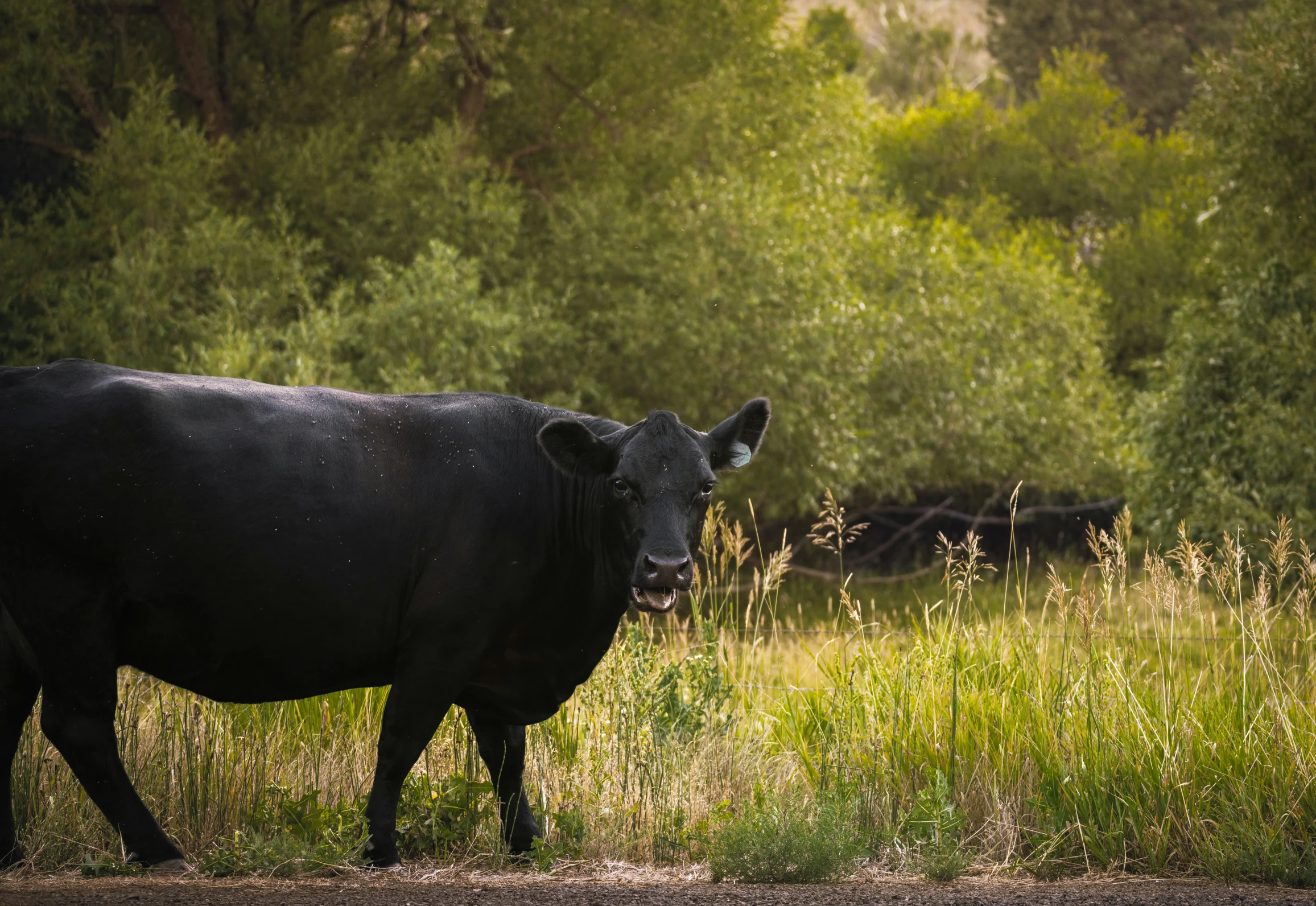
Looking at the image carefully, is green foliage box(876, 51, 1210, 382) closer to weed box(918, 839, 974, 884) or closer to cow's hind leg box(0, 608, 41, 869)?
weed box(918, 839, 974, 884)

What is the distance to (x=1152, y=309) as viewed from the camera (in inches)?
1176

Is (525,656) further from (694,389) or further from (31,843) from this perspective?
(694,389)

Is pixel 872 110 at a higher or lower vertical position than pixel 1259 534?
higher

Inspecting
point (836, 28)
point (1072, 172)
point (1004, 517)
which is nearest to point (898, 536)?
point (1004, 517)

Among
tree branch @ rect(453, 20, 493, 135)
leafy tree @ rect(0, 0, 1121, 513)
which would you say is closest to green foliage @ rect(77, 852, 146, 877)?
leafy tree @ rect(0, 0, 1121, 513)

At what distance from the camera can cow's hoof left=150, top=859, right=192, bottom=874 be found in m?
4.81

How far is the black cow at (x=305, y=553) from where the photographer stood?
475cm

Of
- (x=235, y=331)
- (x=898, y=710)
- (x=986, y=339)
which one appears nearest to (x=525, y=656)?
(x=898, y=710)

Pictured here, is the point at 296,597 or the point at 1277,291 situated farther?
the point at 1277,291

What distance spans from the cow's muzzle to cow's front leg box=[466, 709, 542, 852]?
1065 millimetres

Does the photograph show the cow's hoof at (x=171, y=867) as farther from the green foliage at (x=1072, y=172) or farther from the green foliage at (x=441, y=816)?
the green foliage at (x=1072, y=172)

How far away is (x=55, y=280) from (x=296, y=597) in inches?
495

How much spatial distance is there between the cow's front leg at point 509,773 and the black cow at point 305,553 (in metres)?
0.14

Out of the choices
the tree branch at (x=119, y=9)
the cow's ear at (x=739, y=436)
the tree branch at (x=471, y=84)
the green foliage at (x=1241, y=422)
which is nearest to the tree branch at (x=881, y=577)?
the green foliage at (x=1241, y=422)
